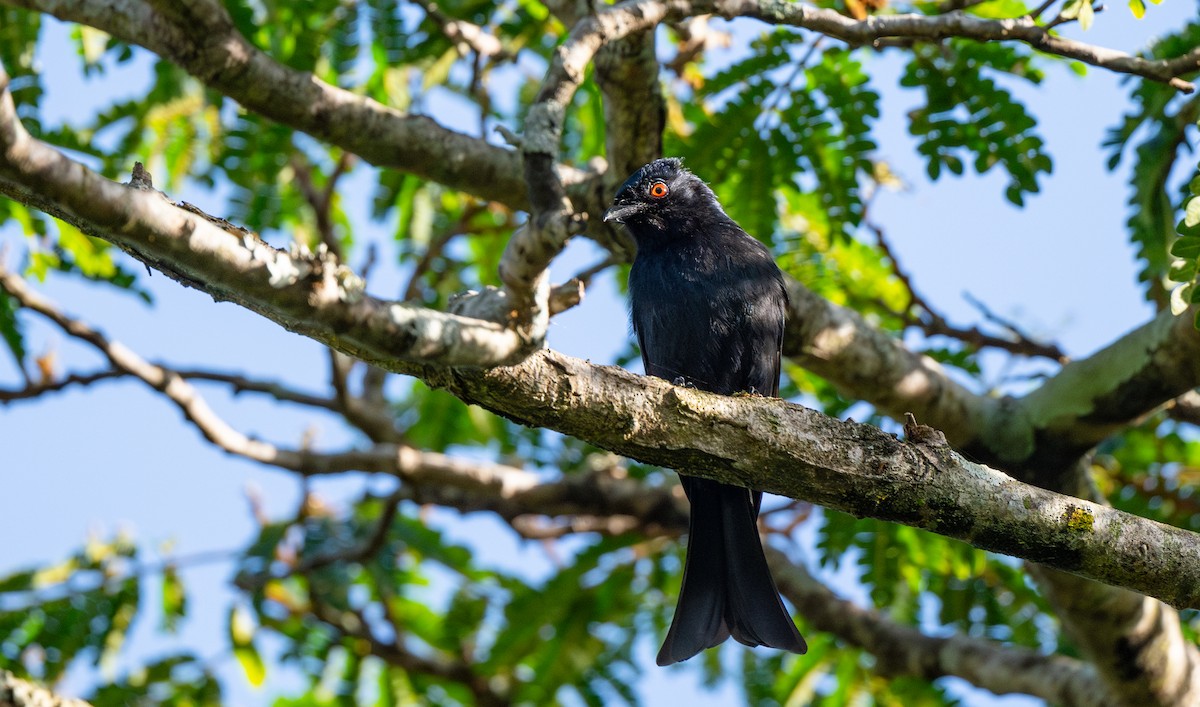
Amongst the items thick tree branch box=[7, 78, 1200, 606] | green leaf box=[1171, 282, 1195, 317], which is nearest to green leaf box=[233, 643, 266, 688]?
thick tree branch box=[7, 78, 1200, 606]

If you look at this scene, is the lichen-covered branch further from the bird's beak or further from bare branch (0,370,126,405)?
bare branch (0,370,126,405)

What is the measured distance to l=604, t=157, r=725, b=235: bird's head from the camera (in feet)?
14.1

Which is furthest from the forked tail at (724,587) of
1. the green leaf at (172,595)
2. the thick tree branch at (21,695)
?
the green leaf at (172,595)

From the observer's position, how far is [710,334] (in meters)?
4.30

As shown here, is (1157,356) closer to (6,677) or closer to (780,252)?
(780,252)

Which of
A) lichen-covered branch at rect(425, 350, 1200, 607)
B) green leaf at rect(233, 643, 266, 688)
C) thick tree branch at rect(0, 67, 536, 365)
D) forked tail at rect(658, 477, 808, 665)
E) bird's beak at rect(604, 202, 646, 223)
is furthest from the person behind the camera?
green leaf at rect(233, 643, 266, 688)

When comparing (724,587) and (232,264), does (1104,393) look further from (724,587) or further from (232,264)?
(232,264)

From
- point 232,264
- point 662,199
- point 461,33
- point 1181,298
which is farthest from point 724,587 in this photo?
point 232,264

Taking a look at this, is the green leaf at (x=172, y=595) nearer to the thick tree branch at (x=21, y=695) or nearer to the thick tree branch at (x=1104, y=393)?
the thick tree branch at (x=21, y=695)

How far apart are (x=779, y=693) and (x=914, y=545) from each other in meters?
1.24

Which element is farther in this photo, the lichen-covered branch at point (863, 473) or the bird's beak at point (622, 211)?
the bird's beak at point (622, 211)

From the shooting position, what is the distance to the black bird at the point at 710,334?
155 inches

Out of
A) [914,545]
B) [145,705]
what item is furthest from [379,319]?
[145,705]

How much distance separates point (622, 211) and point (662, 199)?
0.80 ft
